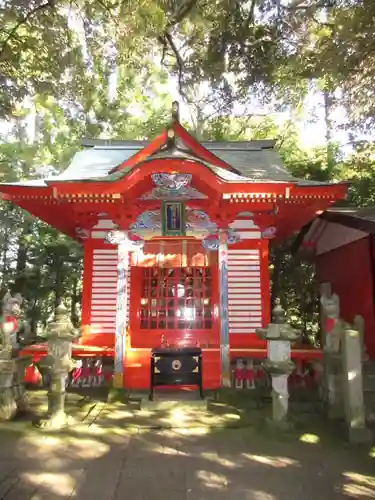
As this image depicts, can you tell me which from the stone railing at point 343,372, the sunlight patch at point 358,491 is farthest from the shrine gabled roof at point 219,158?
the sunlight patch at point 358,491

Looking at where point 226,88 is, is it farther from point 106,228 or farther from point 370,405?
point 370,405

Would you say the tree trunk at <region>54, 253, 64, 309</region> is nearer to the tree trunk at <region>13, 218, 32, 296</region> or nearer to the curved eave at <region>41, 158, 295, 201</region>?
the tree trunk at <region>13, 218, 32, 296</region>

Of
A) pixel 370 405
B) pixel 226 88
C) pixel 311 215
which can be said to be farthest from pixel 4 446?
pixel 226 88

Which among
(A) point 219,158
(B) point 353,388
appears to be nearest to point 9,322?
(B) point 353,388

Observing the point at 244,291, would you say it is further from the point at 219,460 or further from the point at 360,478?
the point at 360,478

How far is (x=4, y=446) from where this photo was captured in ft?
18.1

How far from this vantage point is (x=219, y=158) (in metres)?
10.4

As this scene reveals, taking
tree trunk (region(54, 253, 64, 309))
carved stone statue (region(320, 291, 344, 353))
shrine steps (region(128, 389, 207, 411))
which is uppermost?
tree trunk (region(54, 253, 64, 309))

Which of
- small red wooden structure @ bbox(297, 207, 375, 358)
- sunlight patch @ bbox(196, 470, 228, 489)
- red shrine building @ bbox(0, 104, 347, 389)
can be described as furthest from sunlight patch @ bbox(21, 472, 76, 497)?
small red wooden structure @ bbox(297, 207, 375, 358)

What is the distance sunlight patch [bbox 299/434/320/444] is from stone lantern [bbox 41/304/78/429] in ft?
12.1

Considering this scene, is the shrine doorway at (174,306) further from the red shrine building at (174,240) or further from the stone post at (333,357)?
the stone post at (333,357)

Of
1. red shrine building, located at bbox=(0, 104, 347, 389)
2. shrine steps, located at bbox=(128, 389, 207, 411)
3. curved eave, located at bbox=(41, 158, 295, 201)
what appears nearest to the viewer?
shrine steps, located at bbox=(128, 389, 207, 411)

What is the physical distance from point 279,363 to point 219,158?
5.81 meters

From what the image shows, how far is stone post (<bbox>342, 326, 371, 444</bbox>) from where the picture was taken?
224 inches
